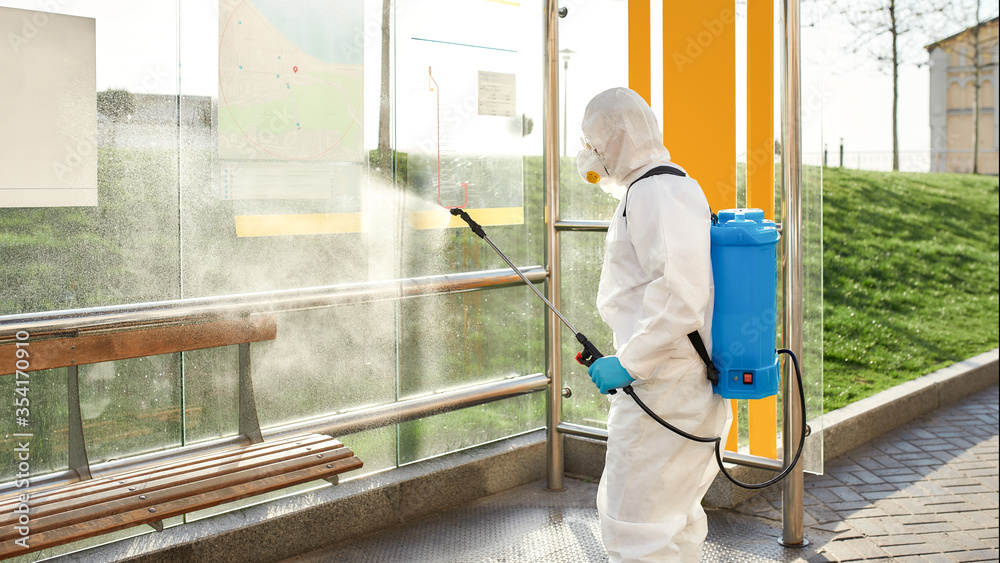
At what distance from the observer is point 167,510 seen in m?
2.86

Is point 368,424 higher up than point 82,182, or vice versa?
point 82,182

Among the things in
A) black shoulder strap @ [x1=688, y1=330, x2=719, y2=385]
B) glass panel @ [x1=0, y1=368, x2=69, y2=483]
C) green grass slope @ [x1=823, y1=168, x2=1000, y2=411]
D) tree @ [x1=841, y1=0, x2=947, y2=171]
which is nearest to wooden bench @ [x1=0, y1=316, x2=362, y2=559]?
glass panel @ [x1=0, y1=368, x2=69, y2=483]

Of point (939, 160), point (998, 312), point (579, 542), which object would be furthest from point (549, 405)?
point (939, 160)

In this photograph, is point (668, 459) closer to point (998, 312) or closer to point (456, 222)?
point (456, 222)

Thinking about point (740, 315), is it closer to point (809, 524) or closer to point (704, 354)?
point (704, 354)

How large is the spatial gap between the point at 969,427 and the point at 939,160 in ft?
43.3

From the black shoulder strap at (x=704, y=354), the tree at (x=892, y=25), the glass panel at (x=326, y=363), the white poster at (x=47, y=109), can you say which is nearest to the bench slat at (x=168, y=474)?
the glass panel at (x=326, y=363)

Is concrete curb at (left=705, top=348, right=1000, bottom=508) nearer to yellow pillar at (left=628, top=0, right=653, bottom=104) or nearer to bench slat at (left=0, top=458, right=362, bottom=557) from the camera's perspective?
yellow pillar at (left=628, top=0, right=653, bottom=104)

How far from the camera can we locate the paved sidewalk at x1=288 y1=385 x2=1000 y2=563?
370 centimetres

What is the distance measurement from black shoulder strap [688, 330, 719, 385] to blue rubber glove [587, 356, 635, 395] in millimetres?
233

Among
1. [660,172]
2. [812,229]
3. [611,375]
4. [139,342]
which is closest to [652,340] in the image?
[611,375]

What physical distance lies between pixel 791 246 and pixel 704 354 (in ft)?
3.78

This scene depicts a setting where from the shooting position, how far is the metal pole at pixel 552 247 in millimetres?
4305

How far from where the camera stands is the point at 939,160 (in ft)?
56.9
